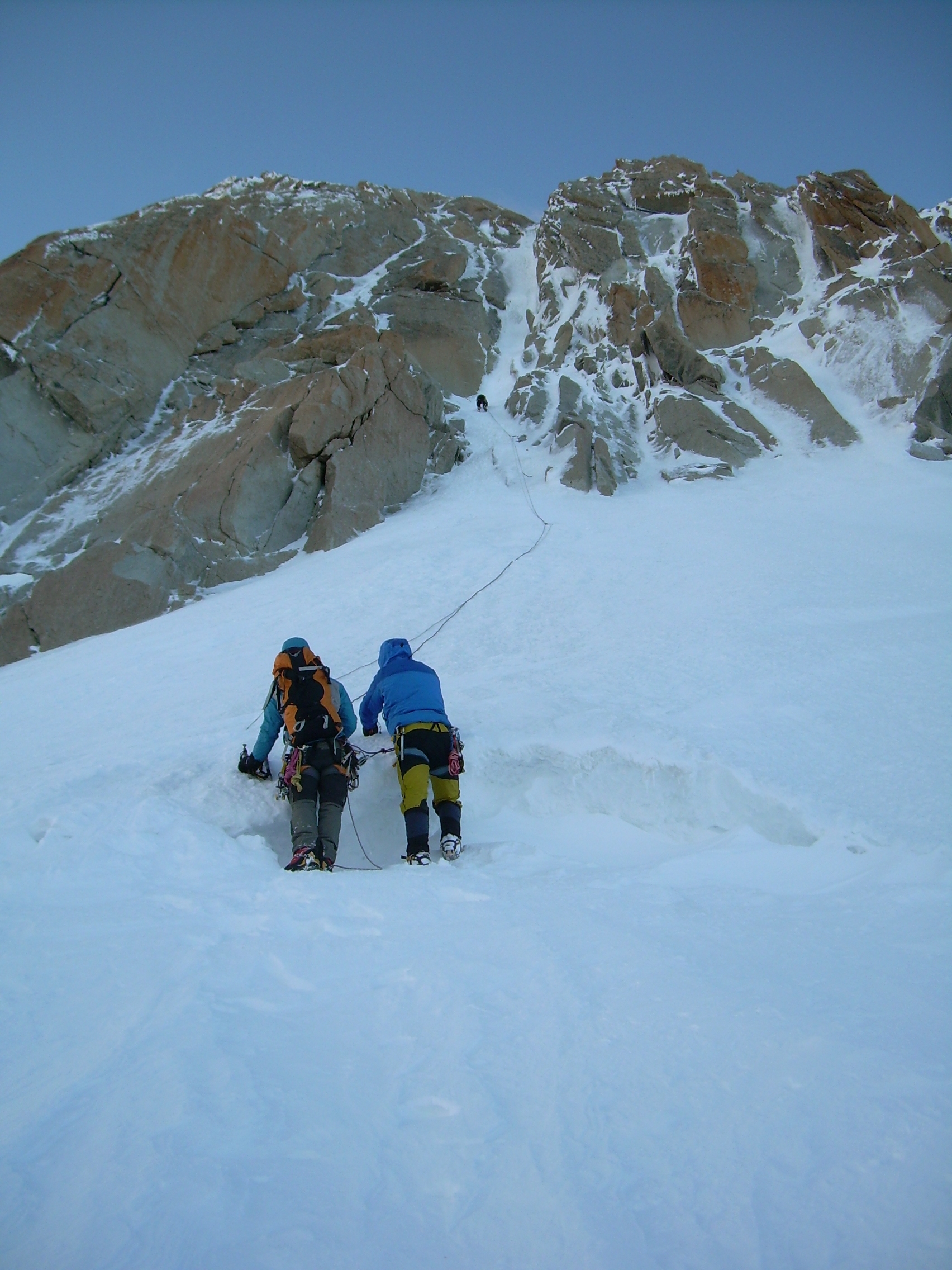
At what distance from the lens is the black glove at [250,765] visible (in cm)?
551

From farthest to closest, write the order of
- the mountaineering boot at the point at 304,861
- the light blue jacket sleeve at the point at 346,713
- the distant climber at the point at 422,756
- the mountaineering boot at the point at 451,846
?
the light blue jacket sleeve at the point at 346,713 < the distant climber at the point at 422,756 < the mountaineering boot at the point at 451,846 < the mountaineering boot at the point at 304,861

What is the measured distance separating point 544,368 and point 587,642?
17.7 m

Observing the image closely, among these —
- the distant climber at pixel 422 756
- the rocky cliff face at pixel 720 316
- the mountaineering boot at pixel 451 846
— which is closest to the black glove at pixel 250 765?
the distant climber at pixel 422 756

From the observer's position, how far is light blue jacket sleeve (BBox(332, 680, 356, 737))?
5.71 meters

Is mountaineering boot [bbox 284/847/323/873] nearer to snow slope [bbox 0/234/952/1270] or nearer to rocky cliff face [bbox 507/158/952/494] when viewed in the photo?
snow slope [bbox 0/234/952/1270]

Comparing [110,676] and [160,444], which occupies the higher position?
[160,444]

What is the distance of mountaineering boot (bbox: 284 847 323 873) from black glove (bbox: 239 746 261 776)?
45.5 inches

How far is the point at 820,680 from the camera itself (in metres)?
6.92

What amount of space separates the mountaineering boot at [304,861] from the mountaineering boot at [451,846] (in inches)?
34.1

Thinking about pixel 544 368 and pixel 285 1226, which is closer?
pixel 285 1226

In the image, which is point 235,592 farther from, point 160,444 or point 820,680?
point 820,680

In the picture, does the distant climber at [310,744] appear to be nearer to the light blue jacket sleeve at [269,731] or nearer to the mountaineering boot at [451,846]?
the light blue jacket sleeve at [269,731]

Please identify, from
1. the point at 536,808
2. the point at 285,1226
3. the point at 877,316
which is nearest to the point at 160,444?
the point at 536,808

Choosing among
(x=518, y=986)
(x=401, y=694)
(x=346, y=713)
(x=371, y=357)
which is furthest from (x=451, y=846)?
(x=371, y=357)
